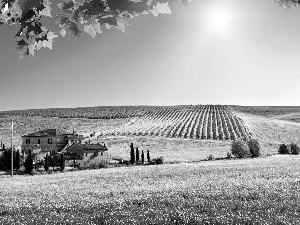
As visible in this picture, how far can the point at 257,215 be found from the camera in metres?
11.6

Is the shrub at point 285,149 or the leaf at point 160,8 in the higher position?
the leaf at point 160,8

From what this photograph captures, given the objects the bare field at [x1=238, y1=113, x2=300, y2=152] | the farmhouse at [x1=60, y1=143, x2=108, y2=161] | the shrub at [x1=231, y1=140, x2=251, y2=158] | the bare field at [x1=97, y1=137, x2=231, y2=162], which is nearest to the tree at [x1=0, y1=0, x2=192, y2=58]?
the farmhouse at [x1=60, y1=143, x2=108, y2=161]

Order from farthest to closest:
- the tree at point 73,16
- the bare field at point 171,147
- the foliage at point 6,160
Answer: the bare field at point 171,147
the foliage at point 6,160
the tree at point 73,16

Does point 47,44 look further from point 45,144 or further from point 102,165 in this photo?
point 45,144

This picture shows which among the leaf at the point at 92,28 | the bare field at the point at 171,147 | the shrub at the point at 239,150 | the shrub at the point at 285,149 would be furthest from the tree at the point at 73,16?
the shrub at the point at 285,149

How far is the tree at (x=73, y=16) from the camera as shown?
6.77 m

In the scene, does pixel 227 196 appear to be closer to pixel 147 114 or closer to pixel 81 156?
pixel 81 156

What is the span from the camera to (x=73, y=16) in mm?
7426

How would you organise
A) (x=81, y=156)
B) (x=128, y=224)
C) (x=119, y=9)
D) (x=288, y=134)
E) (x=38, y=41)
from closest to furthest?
(x=119, y=9)
(x=38, y=41)
(x=128, y=224)
(x=81, y=156)
(x=288, y=134)

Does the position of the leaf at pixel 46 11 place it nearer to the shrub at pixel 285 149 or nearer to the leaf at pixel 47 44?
the leaf at pixel 47 44

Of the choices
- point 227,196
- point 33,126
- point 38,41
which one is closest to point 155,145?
point 33,126

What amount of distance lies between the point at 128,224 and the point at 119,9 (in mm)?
6943

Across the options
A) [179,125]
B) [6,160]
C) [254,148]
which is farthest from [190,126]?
[6,160]

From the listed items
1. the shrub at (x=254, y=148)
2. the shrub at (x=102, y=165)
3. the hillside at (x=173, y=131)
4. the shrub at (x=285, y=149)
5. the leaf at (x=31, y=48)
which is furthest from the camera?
the hillside at (x=173, y=131)
